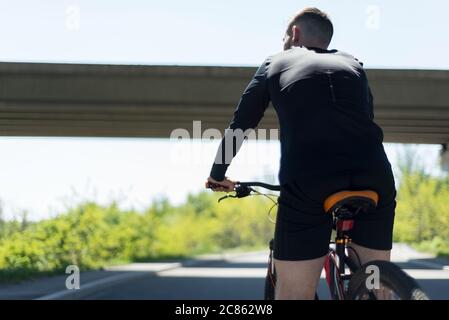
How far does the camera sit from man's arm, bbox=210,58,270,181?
131 inches

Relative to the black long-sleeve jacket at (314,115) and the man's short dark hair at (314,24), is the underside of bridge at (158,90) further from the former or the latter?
the black long-sleeve jacket at (314,115)

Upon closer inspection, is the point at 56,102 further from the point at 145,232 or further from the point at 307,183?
the point at 307,183

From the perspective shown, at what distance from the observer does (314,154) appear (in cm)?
310

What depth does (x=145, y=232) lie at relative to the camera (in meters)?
35.2

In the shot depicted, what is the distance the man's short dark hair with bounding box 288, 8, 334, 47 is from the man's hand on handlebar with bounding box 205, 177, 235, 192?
0.72 metres

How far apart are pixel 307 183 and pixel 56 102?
1928 cm

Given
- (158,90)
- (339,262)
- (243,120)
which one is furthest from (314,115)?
(158,90)

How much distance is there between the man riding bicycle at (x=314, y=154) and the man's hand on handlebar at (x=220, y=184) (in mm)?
16

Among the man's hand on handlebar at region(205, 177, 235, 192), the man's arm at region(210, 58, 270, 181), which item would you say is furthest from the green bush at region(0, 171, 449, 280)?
the man's arm at region(210, 58, 270, 181)

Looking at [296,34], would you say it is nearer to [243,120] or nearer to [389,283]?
[243,120]

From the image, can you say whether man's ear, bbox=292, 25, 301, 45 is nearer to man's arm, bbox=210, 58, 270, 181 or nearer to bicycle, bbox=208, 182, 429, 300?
man's arm, bbox=210, 58, 270, 181

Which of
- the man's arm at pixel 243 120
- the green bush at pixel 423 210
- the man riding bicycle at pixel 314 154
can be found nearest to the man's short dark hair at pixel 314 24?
the man riding bicycle at pixel 314 154
